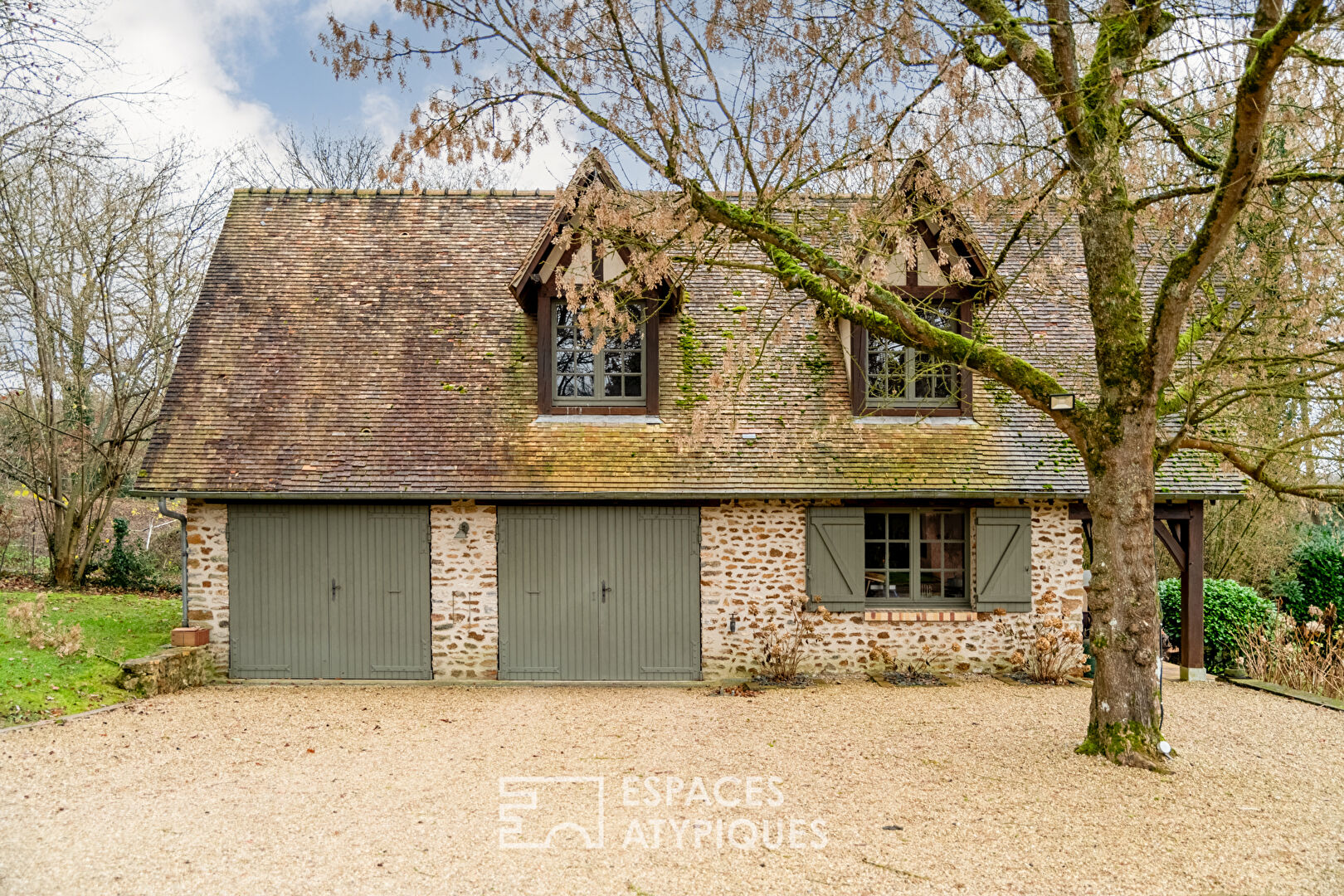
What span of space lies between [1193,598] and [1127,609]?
462 cm

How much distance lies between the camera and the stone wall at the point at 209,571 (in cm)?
→ 911

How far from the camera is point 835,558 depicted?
9.20m

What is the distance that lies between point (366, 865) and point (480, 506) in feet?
16.4

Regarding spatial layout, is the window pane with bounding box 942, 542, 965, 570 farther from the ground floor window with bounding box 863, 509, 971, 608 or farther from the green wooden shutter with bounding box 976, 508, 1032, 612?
the green wooden shutter with bounding box 976, 508, 1032, 612

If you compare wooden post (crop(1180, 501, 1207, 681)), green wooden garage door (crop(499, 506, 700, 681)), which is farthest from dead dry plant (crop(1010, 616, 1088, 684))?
green wooden garage door (crop(499, 506, 700, 681))

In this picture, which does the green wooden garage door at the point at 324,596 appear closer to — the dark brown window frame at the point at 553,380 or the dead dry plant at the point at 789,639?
the dark brown window frame at the point at 553,380

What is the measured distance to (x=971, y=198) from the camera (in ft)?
19.0

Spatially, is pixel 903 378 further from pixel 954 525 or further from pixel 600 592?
pixel 600 592

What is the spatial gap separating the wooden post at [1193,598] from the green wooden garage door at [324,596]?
8.90 metres

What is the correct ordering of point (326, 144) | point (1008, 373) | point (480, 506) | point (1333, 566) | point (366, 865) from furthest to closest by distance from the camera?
1. point (326, 144)
2. point (1333, 566)
3. point (480, 506)
4. point (1008, 373)
5. point (366, 865)

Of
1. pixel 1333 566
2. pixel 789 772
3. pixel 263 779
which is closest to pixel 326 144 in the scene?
pixel 263 779

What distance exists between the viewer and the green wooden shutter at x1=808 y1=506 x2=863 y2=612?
9195mm

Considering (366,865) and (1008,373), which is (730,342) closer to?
(1008,373)

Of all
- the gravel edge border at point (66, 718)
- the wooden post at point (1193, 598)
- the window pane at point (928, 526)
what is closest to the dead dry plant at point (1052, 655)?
the wooden post at point (1193, 598)
